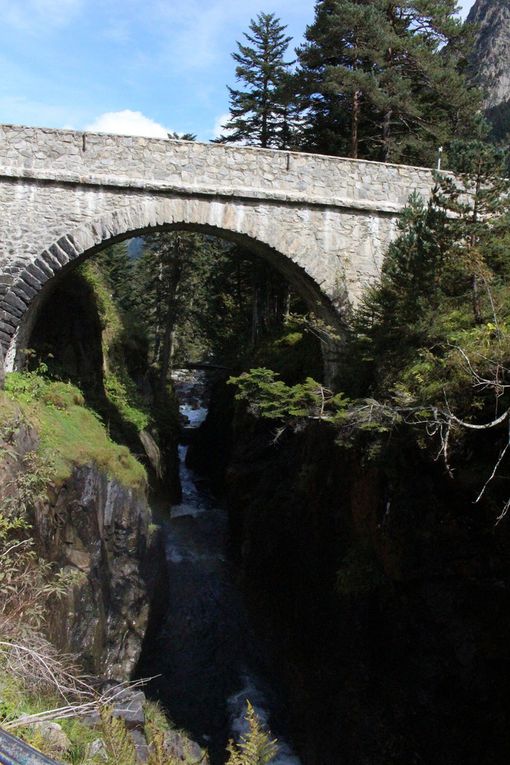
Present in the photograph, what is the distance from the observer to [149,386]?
19969 millimetres

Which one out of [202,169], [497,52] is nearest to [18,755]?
[202,169]

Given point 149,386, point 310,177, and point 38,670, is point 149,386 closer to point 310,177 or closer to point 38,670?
point 310,177

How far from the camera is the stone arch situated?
10.1m

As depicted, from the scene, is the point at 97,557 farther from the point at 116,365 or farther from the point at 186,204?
the point at 116,365

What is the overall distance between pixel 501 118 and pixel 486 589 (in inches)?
1529

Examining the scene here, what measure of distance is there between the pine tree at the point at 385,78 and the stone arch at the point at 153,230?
5.86 meters

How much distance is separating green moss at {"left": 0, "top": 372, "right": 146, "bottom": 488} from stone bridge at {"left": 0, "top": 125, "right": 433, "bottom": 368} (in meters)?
0.86

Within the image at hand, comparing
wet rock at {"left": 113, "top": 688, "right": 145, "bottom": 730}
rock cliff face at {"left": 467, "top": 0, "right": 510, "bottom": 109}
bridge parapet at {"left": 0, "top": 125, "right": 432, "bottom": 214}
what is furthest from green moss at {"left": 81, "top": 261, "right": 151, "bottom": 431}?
rock cliff face at {"left": 467, "top": 0, "right": 510, "bottom": 109}

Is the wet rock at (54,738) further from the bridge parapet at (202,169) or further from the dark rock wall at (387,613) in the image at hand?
the bridge parapet at (202,169)

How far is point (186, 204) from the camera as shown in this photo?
10.4 meters

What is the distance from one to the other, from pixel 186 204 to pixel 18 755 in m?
9.78

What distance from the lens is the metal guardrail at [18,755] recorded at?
5.34ft

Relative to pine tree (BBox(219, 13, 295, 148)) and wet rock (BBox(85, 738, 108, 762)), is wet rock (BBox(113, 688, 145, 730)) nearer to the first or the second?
wet rock (BBox(85, 738, 108, 762))

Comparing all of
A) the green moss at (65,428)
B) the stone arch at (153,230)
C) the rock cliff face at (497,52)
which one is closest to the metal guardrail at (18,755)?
the green moss at (65,428)
